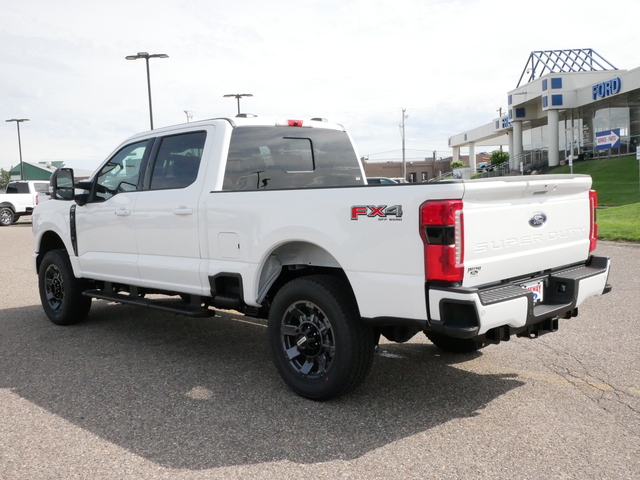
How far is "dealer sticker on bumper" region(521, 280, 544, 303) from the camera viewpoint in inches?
170

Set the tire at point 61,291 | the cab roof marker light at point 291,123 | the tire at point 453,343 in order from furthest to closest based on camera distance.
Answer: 1. the tire at point 61,291
2. the cab roof marker light at point 291,123
3. the tire at point 453,343

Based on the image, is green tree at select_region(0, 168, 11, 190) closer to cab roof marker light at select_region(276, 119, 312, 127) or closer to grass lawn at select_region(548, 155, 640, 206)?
grass lawn at select_region(548, 155, 640, 206)

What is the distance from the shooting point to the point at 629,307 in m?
7.41

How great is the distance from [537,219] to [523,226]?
0.62 feet

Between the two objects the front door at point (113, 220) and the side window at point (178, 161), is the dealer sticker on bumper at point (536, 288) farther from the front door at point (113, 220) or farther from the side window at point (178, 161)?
the front door at point (113, 220)

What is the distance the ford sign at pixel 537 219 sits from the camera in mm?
4352

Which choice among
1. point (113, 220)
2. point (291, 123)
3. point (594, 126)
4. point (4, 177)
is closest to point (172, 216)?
point (113, 220)

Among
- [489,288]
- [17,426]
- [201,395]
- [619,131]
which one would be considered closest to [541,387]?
[489,288]

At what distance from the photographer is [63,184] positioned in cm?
696

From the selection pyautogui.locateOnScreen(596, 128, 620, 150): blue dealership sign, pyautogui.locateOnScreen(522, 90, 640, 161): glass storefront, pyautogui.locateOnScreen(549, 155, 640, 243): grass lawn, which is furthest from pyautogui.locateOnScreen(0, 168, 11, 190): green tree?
pyautogui.locateOnScreen(596, 128, 620, 150): blue dealership sign

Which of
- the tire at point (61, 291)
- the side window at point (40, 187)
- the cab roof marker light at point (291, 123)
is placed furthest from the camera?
the side window at point (40, 187)

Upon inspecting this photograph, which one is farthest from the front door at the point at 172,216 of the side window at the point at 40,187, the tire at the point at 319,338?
the side window at the point at 40,187

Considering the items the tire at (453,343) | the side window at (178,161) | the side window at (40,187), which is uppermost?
the side window at (40,187)

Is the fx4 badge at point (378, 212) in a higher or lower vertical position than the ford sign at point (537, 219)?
higher
